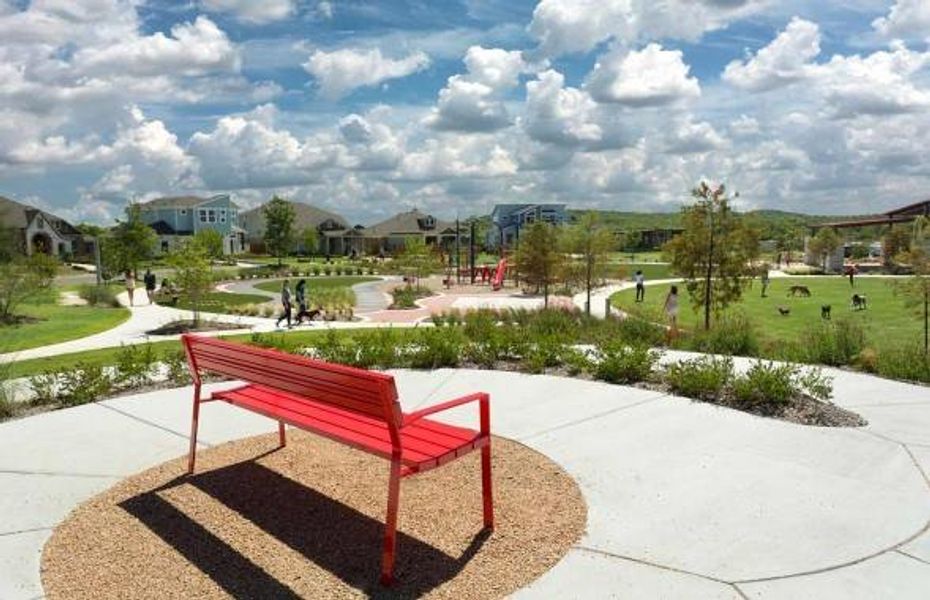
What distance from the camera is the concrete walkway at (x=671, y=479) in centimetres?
427

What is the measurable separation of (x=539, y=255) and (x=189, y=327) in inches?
587

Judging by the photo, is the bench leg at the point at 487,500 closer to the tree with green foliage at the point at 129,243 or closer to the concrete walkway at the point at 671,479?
the concrete walkway at the point at 671,479

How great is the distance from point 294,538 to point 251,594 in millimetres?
735

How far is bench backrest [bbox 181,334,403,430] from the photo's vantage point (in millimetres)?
4230

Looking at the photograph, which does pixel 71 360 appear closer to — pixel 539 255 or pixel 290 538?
pixel 290 538

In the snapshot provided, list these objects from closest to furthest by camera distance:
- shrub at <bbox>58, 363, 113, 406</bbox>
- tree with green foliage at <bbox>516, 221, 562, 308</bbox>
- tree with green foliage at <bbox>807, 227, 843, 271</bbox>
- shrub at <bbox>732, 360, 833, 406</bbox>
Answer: shrub at <bbox>732, 360, 833, 406</bbox>
shrub at <bbox>58, 363, 113, 406</bbox>
tree with green foliage at <bbox>516, 221, 562, 308</bbox>
tree with green foliage at <bbox>807, 227, 843, 271</bbox>

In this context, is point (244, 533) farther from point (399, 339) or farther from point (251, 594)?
point (399, 339)

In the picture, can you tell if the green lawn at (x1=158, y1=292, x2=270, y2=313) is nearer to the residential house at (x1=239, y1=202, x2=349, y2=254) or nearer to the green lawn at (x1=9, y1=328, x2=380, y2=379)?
the green lawn at (x1=9, y1=328, x2=380, y2=379)

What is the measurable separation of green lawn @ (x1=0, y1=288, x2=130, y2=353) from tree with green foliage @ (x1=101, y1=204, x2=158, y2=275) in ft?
37.7

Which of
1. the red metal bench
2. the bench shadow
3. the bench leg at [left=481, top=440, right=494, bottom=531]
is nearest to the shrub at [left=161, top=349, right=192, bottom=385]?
the red metal bench

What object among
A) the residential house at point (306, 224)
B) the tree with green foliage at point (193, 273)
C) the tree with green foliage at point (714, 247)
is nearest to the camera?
the tree with green foliage at point (714, 247)

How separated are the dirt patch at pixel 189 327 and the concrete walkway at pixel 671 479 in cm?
1303

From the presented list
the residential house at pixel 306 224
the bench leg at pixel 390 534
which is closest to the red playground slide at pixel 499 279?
the bench leg at pixel 390 534

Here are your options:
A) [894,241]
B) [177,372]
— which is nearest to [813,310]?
[177,372]
